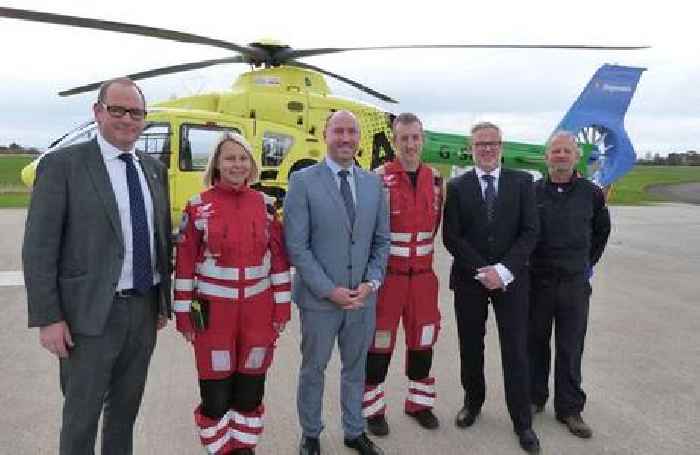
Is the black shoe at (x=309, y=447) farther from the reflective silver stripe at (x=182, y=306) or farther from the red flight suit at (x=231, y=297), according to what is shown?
the reflective silver stripe at (x=182, y=306)

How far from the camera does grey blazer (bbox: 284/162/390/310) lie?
9.23 ft

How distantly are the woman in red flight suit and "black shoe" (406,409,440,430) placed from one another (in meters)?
1.04

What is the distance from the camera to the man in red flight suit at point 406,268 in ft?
10.6

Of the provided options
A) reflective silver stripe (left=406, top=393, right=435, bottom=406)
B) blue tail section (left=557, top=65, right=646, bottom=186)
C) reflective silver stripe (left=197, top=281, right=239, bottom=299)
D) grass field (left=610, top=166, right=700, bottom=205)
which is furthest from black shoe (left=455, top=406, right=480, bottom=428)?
grass field (left=610, top=166, right=700, bottom=205)

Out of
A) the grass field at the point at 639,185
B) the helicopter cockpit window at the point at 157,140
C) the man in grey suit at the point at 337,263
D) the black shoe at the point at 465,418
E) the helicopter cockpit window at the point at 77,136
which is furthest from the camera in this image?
the grass field at the point at 639,185

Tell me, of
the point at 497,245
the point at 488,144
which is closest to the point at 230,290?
the point at 497,245

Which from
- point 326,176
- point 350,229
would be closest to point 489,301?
point 350,229

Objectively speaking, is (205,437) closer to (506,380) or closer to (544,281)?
(506,380)

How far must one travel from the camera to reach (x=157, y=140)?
25.1 feet

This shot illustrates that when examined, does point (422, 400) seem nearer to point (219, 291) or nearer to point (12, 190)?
point (219, 291)

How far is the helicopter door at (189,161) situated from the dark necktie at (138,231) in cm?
552

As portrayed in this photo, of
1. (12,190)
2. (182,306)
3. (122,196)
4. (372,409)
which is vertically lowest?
(12,190)

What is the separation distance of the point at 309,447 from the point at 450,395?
1.22 m

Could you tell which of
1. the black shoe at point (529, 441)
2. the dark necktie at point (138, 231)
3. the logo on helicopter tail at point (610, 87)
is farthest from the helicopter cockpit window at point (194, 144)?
the logo on helicopter tail at point (610, 87)
